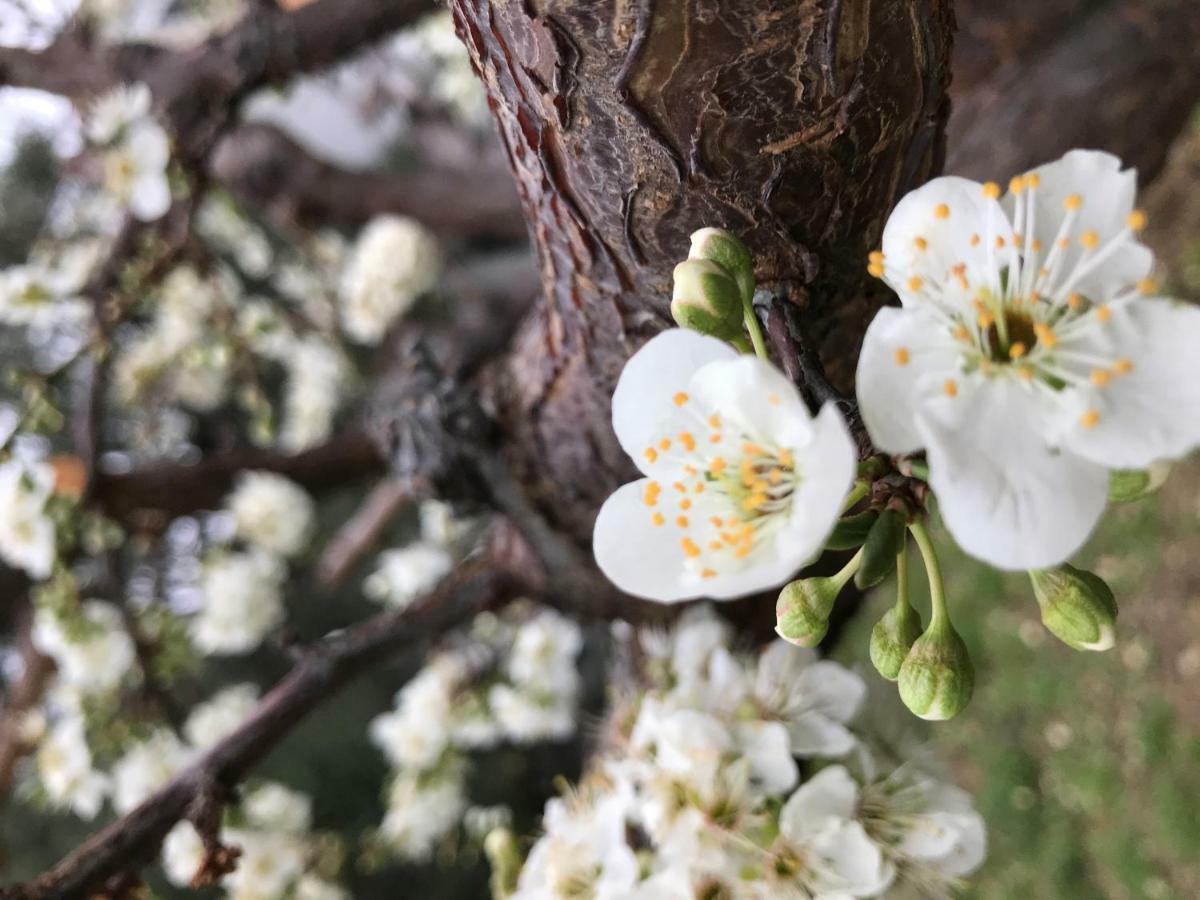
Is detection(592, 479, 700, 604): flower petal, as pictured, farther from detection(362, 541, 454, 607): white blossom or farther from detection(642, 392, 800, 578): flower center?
detection(362, 541, 454, 607): white blossom

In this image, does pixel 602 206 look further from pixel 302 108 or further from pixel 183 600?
pixel 302 108

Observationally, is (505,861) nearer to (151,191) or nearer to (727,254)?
(727,254)

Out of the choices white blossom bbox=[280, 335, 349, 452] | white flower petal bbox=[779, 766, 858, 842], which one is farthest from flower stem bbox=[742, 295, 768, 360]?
white blossom bbox=[280, 335, 349, 452]

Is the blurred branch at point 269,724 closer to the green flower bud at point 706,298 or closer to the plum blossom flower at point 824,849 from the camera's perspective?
the plum blossom flower at point 824,849

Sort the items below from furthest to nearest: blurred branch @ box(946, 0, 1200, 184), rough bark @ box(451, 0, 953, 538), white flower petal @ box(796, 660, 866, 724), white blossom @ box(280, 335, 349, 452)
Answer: white blossom @ box(280, 335, 349, 452) < blurred branch @ box(946, 0, 1200, 184) < white flower petal @ box(796, 660, 866, 724) < rough bark @ box(451, 0, 953, 538)

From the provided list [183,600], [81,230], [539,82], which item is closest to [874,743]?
[539,82]
